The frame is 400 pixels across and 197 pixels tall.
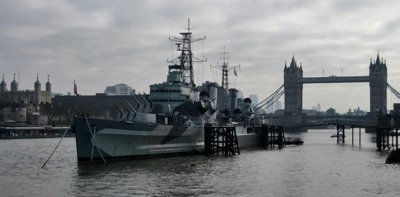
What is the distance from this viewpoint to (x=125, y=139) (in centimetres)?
4681

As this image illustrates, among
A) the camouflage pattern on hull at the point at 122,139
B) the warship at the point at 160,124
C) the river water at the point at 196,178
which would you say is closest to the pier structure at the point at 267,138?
the warship at the point at 160,124

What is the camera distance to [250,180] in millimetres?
37500

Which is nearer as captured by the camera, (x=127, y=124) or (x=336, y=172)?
(x=336, y=172)

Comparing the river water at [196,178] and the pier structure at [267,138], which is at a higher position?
→ the pier structure at [267,138]

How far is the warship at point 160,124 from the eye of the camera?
146 ft

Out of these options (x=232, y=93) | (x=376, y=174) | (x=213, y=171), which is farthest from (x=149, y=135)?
(x=232, y=93)

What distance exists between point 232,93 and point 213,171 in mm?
48832

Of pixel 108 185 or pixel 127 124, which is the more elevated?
pixel 127 124

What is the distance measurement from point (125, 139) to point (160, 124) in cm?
494

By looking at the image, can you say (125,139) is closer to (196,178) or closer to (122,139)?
(122,139)

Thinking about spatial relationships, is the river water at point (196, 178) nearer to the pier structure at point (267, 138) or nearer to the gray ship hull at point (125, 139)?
the gray ship hull at point (125, 139)

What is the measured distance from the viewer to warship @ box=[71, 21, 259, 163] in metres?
44.6

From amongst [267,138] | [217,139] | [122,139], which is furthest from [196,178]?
[267,138]

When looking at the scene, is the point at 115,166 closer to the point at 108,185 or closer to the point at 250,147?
the point at 108,185
